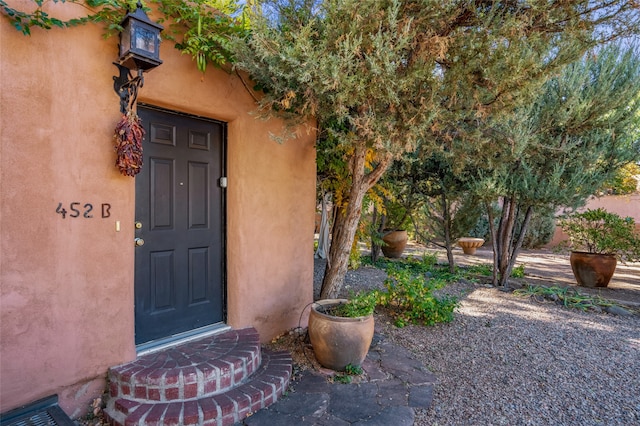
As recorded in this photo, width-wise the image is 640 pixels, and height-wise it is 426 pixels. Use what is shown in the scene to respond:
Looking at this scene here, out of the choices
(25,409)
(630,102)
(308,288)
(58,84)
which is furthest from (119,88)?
(630,102)

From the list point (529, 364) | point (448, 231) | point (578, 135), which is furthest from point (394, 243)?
point (529, 364)

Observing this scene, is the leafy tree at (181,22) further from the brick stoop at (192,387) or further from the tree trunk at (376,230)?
the tree trunk at (376,230)

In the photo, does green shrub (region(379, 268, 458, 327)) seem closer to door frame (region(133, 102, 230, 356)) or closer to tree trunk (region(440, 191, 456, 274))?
door frame (region(133, 102, 230, 356))

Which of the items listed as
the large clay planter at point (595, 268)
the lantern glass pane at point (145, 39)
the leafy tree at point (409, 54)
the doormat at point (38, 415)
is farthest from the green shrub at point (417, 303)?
the large clay planter at point (595, 268)

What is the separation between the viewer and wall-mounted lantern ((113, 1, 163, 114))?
91.0 inches

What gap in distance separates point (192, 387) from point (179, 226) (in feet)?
4.26

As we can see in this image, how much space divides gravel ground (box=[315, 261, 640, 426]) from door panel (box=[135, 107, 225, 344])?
204cm

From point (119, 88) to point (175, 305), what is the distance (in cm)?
176

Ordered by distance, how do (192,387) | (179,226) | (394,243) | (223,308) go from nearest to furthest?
(192,387) → (179,226) → (223,308) → (394,243)

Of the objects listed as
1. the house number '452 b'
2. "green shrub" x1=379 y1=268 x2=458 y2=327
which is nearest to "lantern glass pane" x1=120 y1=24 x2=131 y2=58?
the house number '452 b'

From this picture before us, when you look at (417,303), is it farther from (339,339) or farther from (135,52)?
(135,52)

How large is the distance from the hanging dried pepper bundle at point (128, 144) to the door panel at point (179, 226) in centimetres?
33

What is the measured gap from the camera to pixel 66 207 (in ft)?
7.61

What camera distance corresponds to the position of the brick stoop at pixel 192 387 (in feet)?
7.44
